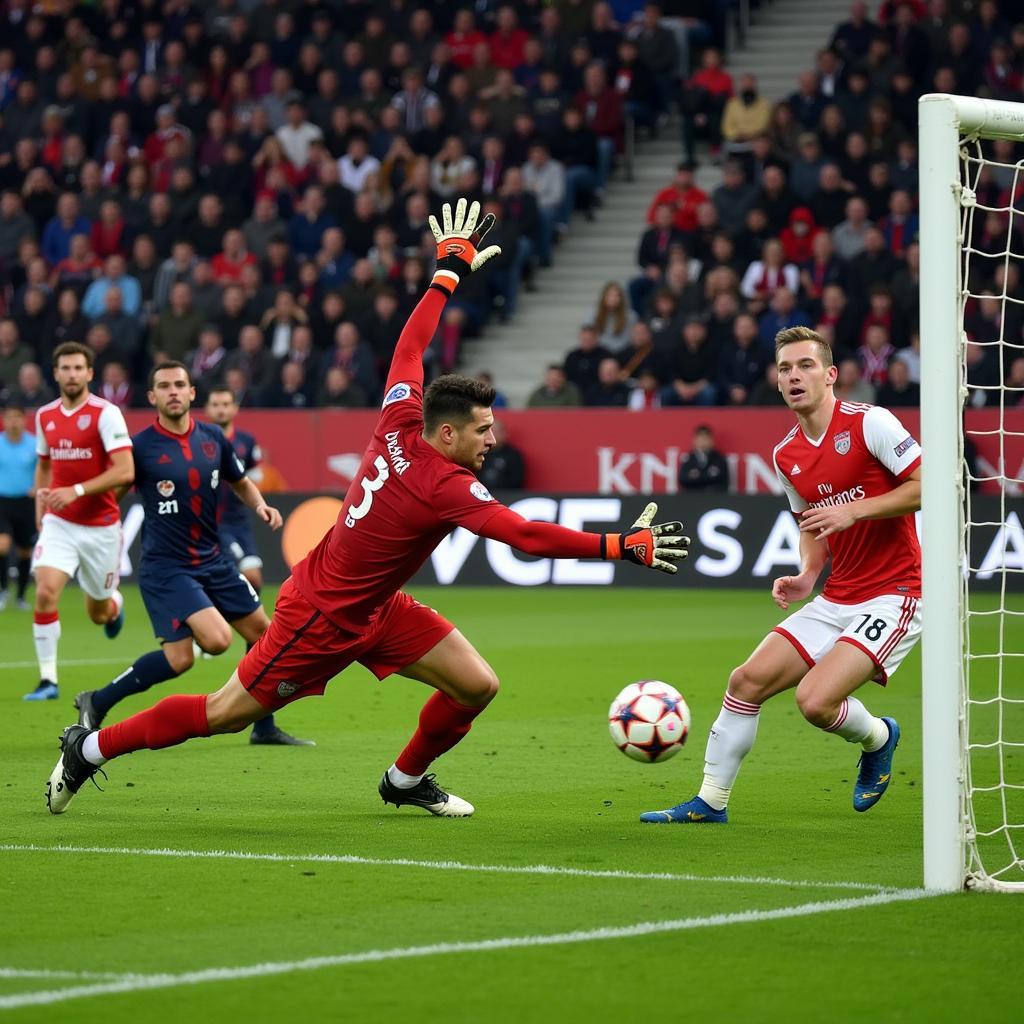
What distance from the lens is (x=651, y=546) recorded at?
7.07 metres

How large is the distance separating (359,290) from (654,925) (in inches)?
774

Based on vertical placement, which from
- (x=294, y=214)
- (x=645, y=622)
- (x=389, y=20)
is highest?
(x=389, y=20)

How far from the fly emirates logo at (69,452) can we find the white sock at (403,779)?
495cm

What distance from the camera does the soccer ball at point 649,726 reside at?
8484mm

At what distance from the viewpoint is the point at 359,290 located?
25062 mm

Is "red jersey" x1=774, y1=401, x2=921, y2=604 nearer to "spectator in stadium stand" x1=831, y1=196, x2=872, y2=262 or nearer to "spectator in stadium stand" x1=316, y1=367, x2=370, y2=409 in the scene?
"spectator in stadium stand" x1=831, y1=196, x2=872, y2=262

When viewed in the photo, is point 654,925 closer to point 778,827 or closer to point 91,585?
point 778,827

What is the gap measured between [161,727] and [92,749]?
36 cm

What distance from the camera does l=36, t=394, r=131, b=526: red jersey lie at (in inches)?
491

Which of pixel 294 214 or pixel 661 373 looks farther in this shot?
pixel 294 214

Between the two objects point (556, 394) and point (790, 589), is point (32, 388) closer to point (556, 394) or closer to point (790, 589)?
point (556, 394)

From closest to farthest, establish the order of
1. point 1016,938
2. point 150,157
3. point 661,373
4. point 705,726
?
point 1016,938
point 705,726
point 661,373
point 150,157

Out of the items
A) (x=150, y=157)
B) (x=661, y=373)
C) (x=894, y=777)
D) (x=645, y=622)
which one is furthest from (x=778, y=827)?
(x=150, y=157)

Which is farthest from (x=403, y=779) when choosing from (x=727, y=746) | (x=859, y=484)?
(x=859, y=484)
